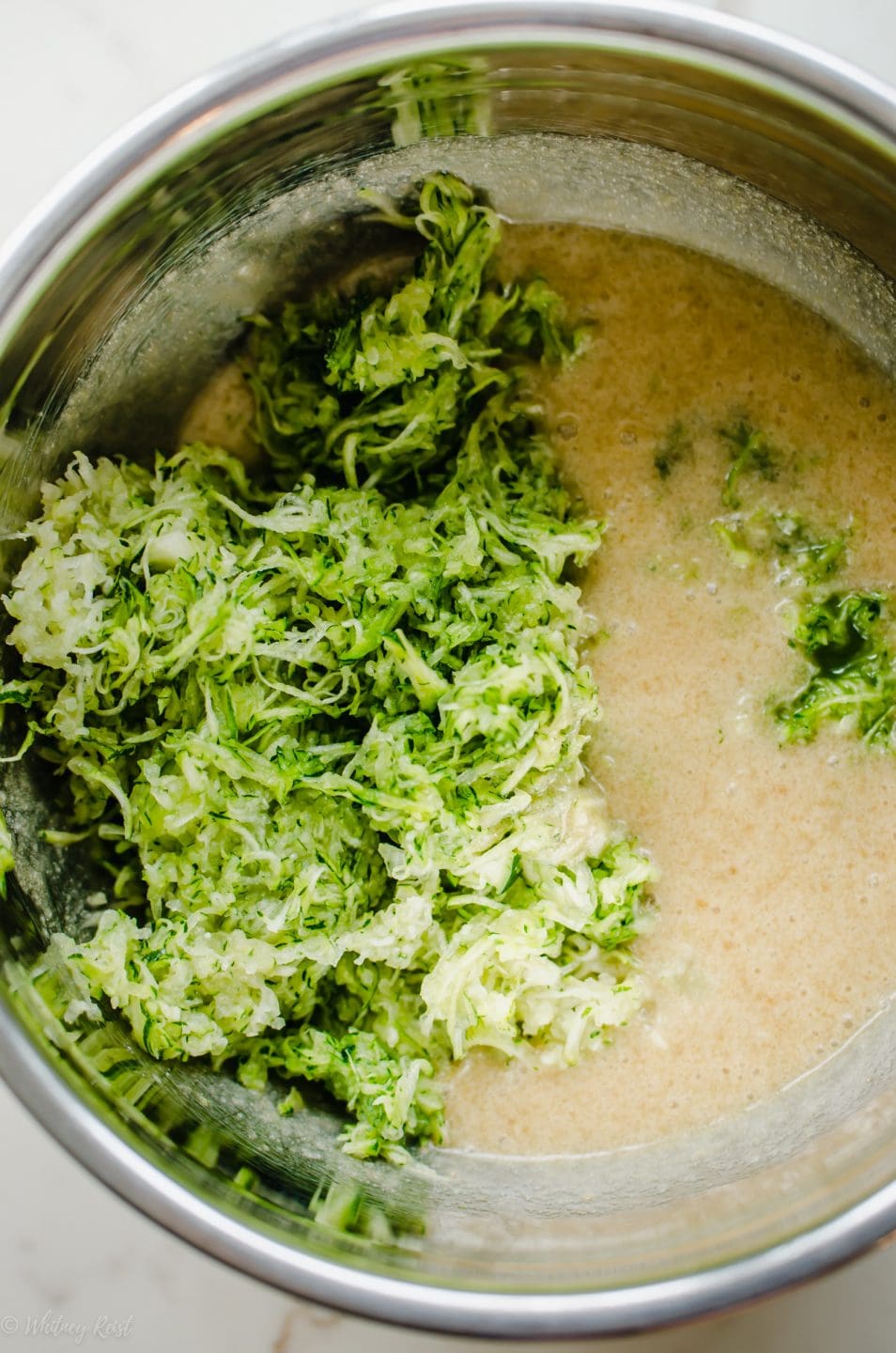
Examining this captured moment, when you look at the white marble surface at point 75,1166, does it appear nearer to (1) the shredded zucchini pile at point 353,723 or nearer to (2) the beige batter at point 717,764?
(1) the shredded zucchini pile at point 353,723

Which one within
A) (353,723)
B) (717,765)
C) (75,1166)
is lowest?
(75,1166)

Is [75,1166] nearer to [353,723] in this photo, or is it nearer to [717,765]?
[353,723]

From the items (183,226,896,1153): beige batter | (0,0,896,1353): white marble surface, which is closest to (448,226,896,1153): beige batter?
(183,226,896,1153): beige batter


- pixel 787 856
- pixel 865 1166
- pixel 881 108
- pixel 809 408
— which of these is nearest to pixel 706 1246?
pixel 865 1166

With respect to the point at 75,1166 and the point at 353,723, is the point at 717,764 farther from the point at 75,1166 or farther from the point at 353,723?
the point at 75,1166

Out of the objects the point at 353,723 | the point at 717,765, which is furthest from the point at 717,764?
the point at 353,723

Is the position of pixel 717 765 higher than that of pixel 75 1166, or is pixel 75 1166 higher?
pixel 717 765

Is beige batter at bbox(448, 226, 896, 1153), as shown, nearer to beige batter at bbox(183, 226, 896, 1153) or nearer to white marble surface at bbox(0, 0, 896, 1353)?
beige batter at bbox(183, 226, 896, 1153)
